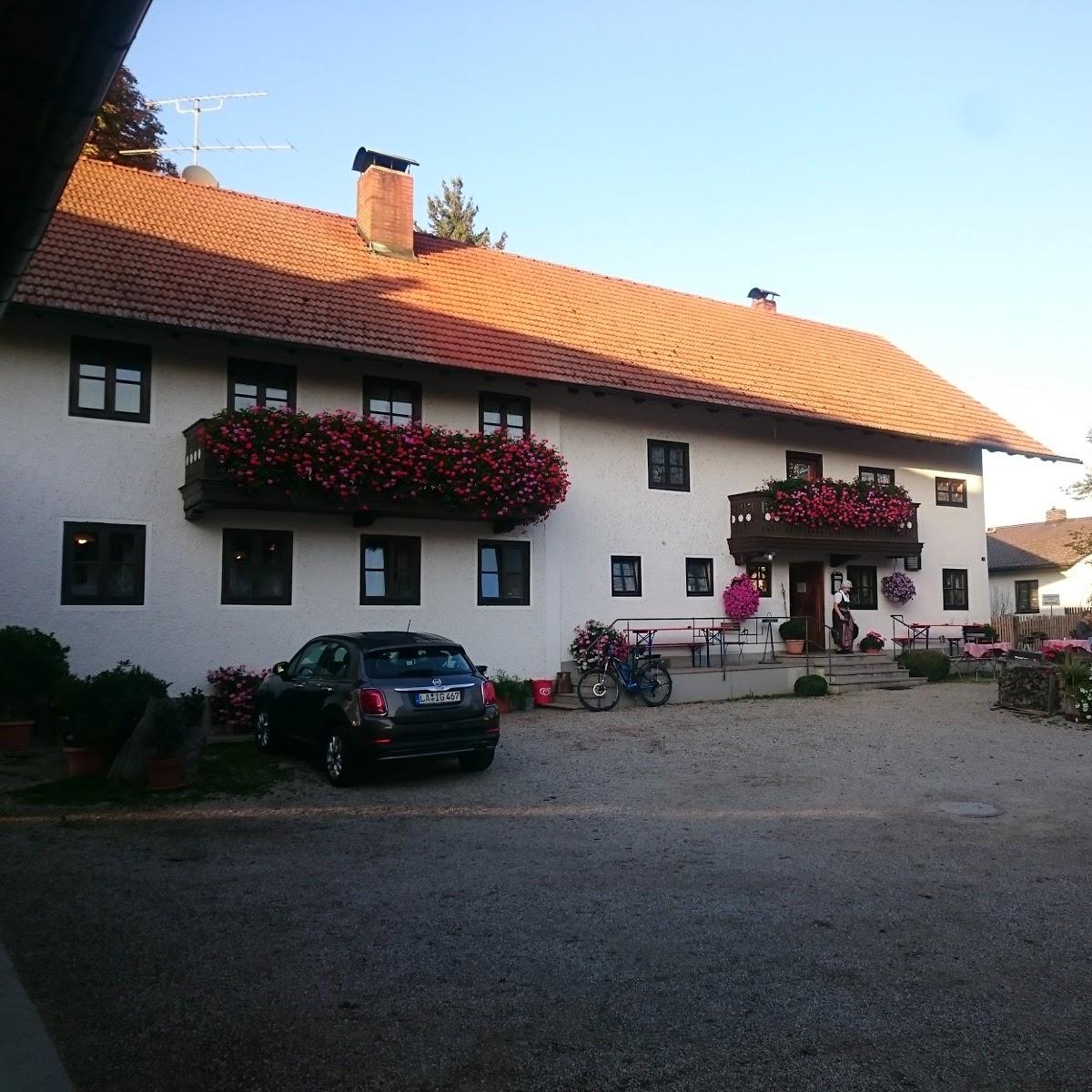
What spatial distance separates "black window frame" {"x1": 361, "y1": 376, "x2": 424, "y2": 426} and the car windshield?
7.50 metres

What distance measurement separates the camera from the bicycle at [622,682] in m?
18.4

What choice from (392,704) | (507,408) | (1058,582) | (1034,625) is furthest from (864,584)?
(1058,582)

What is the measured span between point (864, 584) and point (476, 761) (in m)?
16.0

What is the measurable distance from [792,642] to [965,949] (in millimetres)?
17224

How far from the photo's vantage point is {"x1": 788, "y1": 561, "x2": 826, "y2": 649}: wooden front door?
24.2m

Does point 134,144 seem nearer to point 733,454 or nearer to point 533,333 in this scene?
point 533,333

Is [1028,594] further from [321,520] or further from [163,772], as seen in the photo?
[163,772]

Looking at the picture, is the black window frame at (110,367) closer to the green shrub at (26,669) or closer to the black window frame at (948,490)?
the green shrub at (26,669)

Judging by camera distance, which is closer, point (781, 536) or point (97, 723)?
point (97, 723)

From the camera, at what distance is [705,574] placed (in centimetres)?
2239

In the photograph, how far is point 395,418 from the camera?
18734 millimetres

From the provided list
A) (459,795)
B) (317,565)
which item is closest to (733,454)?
(317,565)

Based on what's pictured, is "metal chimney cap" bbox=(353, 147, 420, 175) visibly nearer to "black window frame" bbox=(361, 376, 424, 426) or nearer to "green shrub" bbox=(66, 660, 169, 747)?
"black window frame" bbox=(361, 376, 424, 426)

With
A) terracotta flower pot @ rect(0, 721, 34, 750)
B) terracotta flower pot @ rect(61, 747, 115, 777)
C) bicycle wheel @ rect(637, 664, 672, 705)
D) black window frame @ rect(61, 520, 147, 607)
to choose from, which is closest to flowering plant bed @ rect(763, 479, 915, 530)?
bicycle wheel @ rect(637, 664, 672, 705)
